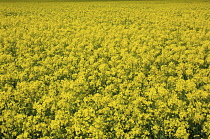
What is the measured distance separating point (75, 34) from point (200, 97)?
11.1 metres

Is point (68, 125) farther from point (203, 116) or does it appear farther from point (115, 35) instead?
point (115, 35)

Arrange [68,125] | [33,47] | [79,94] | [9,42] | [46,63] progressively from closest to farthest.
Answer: [68,125]
[79,94]
[46,63]
[33,47]
[9,42]

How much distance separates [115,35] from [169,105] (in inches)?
363

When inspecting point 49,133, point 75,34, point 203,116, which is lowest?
point 49,133

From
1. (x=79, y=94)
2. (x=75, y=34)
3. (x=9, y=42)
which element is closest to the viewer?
(x=79, y=94)

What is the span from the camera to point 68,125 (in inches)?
222

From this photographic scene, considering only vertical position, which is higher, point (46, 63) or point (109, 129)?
point (46, 63)

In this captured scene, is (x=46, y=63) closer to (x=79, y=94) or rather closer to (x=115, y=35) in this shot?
(x=79, y=94)

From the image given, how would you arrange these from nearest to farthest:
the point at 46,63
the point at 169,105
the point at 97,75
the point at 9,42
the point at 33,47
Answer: the point at 169,105 → the point at 97,75 → the point at 46,63 → the point at 33,47 → the point at 9,42

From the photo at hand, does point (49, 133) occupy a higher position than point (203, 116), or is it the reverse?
point (203, 116)

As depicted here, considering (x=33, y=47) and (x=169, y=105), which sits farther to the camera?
(x=33, y=47)

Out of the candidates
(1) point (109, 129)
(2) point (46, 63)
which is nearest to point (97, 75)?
(2) point (46, 63)

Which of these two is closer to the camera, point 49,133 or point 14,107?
point 49,133

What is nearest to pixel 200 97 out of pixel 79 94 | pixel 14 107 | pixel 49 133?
pixel 79 94
